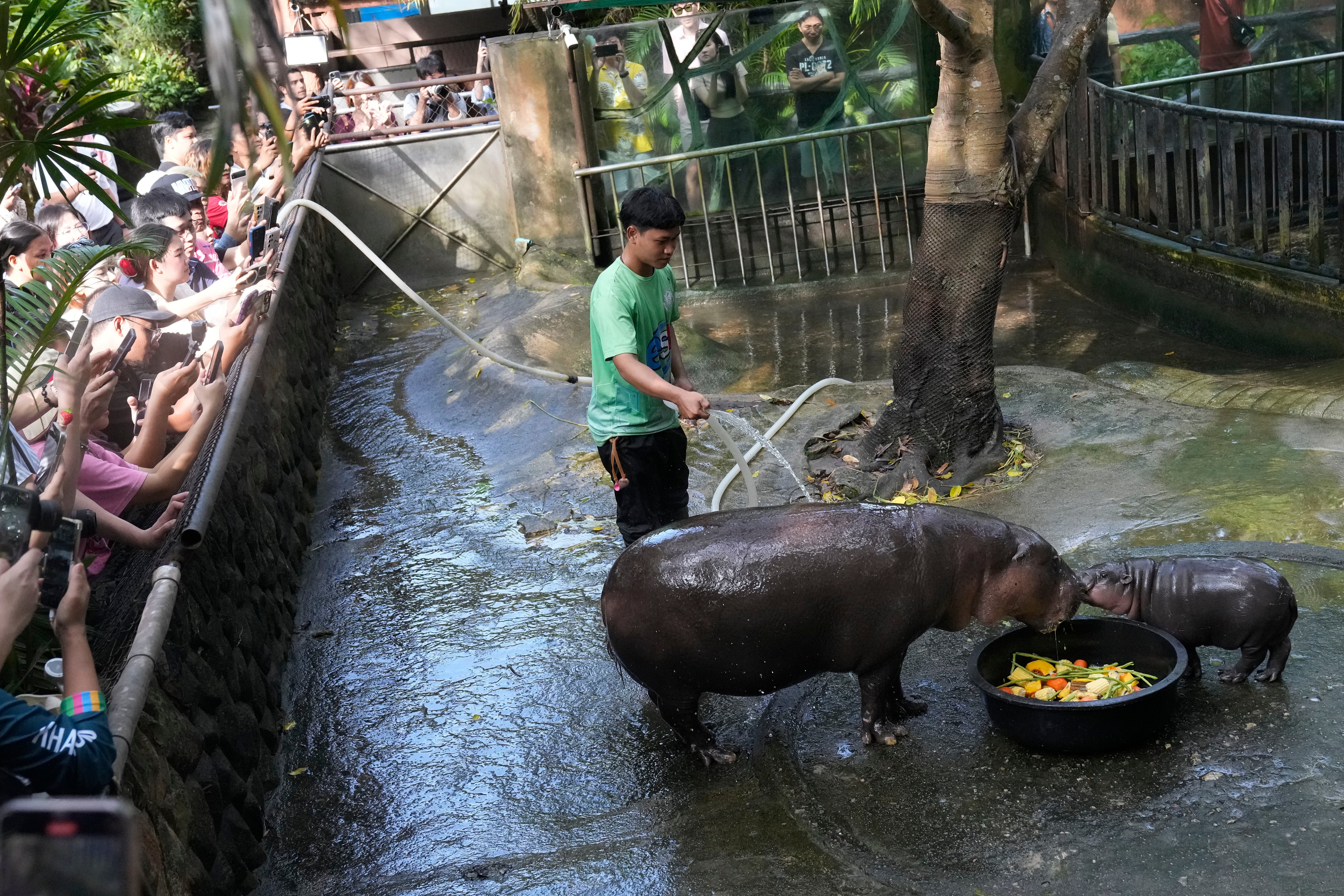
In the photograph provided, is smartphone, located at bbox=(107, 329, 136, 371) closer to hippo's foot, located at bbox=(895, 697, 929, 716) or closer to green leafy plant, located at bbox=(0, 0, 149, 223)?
green leafy plant, located at bbox=(0, 0, 149, 223)

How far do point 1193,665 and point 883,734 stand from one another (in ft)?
3.83

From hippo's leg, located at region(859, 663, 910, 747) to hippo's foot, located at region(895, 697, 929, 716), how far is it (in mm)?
72

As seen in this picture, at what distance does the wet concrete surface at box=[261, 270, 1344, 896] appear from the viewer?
3.56 m

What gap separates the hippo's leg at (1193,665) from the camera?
14.0 ft

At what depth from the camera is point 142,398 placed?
5.73 meters

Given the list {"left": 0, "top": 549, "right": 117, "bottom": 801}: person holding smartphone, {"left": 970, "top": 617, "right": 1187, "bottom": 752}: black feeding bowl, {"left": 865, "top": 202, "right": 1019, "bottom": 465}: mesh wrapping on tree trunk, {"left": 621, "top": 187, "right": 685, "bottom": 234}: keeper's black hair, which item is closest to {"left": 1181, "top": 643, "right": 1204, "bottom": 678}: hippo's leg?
{"left": 970, "top": 617, "right": 1187, "bottom": 752}: black feeding bowl

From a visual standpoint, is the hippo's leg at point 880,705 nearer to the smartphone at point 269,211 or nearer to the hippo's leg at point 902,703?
the hippo's leg at point 902,703

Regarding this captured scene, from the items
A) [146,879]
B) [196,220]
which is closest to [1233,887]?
[146,879]

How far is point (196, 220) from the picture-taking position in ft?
29.3

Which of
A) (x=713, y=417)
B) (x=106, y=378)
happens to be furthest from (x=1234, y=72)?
(x=106, y=378)

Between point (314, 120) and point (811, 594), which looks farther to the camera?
point (314, 120)

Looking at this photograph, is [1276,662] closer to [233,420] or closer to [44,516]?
[44,516]

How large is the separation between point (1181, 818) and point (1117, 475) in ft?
9.02

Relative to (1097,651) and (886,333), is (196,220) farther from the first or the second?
(1097,651)
